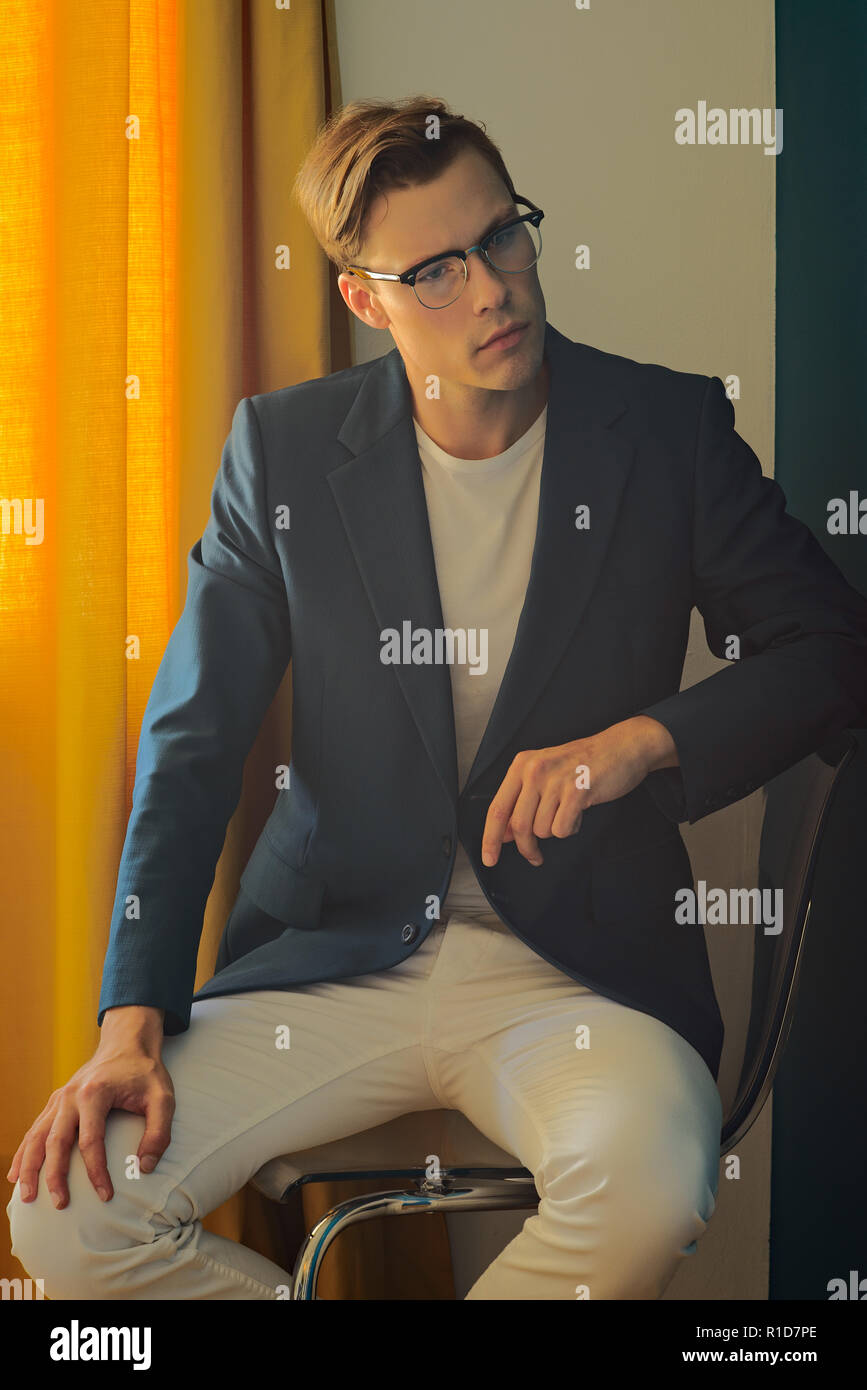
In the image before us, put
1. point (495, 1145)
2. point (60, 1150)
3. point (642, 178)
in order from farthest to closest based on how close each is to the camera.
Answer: point (642, 178), point (495, 1145), point (60, 1150)

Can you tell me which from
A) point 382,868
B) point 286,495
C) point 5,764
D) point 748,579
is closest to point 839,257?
point 748,579

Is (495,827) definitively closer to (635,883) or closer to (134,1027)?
(635,883)

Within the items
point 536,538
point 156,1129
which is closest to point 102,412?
point 536,538

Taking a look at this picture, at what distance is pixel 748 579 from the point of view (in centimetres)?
131

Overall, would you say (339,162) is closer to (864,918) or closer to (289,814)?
(289,814)

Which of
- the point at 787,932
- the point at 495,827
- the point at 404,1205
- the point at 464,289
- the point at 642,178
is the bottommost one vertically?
the point at 404,1205

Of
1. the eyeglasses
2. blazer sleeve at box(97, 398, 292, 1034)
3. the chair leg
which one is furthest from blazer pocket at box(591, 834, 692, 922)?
the eyeglasses

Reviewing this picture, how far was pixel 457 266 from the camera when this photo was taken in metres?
1.31

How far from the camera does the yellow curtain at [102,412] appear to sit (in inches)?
59.0

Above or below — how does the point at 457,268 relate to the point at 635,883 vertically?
above

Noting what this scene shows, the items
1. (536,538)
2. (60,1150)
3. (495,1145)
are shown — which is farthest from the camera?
(536,538)

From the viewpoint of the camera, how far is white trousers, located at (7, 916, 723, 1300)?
39.1 inches

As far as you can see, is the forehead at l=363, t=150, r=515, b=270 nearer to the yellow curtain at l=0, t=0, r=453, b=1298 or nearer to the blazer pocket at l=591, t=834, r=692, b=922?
the yellow curtain at l=0, t=0, r=453, b=1298

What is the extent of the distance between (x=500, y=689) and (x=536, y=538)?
19cm
